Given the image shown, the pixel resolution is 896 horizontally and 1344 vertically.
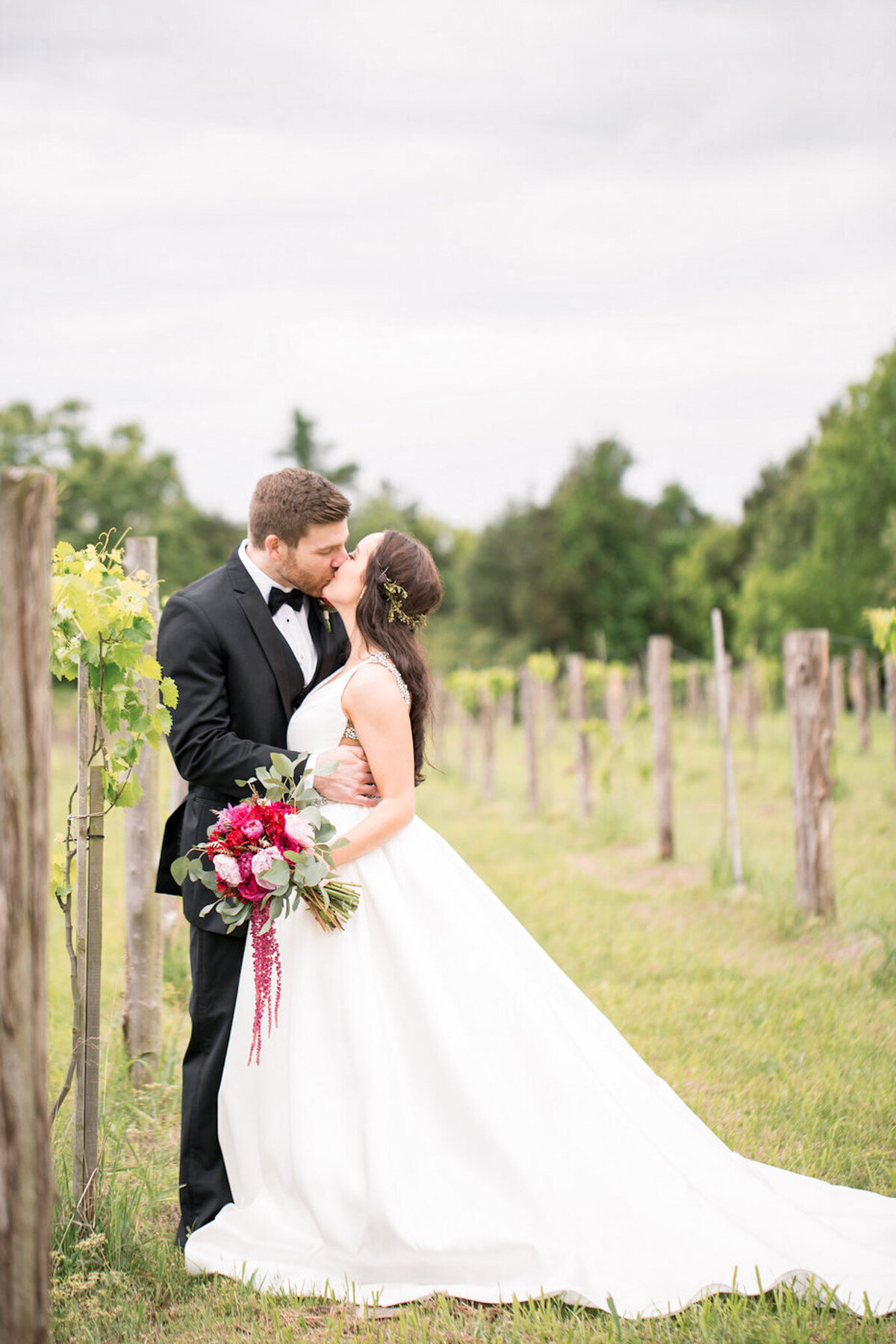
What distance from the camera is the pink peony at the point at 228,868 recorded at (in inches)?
108

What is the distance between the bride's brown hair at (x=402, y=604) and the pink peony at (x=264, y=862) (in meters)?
0.66

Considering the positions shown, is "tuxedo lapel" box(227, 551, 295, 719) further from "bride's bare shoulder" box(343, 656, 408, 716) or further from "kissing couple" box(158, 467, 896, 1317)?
"bride's bare shoulder" box(343, 656, 408, 716)

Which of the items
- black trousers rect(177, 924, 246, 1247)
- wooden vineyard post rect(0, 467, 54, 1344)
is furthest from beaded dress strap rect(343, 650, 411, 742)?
wooden vineyard post rect(0, 467, 54, 1344)

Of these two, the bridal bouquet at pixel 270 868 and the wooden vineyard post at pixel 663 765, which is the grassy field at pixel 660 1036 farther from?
the bridal bouquet at pixel 270 868

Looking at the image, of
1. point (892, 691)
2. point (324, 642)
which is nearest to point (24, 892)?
point (324, 642)

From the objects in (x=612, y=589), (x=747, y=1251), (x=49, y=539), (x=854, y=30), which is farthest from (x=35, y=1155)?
(x=612, y=589)

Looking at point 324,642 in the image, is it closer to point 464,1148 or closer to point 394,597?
point 394,597

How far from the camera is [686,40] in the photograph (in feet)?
25.0

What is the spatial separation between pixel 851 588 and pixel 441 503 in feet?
107

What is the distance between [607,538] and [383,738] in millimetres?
46027

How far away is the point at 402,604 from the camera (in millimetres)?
3281

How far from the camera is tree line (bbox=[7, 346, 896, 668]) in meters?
34.2

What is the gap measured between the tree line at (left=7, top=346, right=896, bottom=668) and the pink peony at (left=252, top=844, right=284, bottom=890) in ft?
105

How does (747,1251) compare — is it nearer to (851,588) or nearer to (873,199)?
(873,199)
